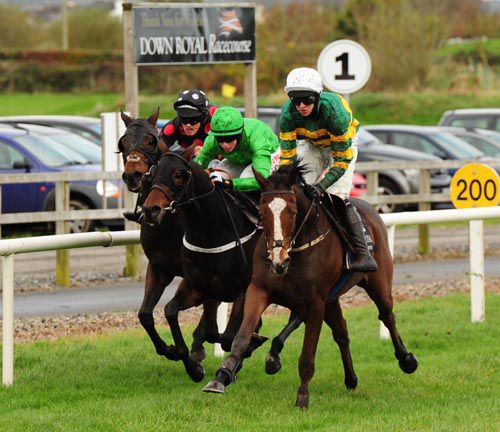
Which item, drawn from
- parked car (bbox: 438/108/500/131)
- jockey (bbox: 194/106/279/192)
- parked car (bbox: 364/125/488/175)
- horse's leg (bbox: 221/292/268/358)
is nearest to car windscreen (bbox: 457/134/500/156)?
parked car (bbox: 364/125/488/175)

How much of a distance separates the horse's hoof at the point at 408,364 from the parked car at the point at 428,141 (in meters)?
15.5

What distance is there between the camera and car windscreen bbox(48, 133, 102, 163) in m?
20.4

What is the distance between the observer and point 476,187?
12.3 meters

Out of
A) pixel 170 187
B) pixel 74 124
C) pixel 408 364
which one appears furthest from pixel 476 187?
pixel 74 124

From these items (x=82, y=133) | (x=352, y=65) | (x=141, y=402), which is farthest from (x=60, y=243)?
(x=82, y=133)

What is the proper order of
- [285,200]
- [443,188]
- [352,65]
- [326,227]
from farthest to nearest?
[443,188] → [352,65] → [326,227] → [285,200]

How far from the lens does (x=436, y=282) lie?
1507 cm

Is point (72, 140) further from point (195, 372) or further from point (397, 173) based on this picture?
point (195, 372)

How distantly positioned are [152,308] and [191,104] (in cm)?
148

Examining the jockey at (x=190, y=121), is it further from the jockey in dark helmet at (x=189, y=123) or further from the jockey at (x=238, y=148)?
the jockey at (x=238, y=148)

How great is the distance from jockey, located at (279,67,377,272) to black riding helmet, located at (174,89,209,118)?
0.82 metres

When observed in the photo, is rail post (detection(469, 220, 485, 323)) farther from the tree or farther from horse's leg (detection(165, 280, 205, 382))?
the tree

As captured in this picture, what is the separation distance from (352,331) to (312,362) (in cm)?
316

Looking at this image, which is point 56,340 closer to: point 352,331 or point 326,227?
point 352,331
